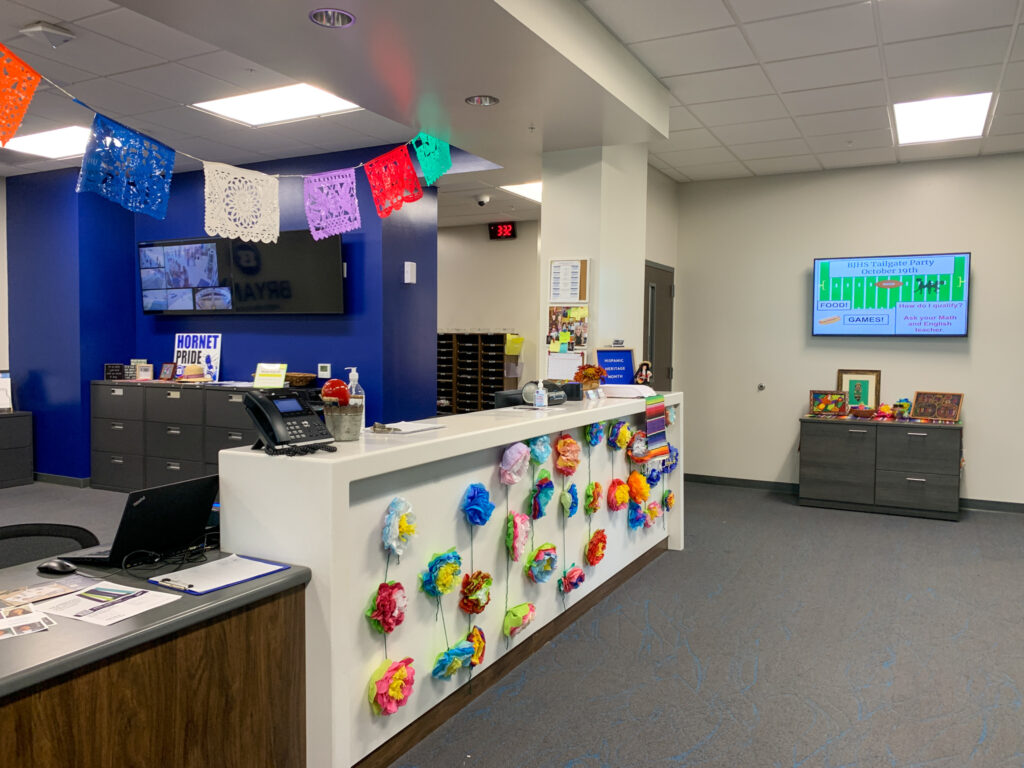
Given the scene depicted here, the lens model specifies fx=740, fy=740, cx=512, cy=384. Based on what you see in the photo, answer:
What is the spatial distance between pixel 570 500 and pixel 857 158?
4096 mm

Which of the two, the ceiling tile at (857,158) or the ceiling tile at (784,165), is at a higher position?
the ceiling tile at (784,165)

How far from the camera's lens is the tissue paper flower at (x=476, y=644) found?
260cm

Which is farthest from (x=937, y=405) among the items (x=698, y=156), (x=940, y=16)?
(x=940, y=16)

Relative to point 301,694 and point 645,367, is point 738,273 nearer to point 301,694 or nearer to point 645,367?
point 645,367

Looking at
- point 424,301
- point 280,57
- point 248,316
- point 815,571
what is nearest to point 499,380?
point 424,301

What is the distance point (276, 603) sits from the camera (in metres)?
1.91

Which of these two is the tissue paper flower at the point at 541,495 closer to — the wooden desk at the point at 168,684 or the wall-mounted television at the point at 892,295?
the wooden desk at the point at 168,684

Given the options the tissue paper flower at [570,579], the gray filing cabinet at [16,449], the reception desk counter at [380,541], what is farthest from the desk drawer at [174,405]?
the tissue paper flower at [570,579]

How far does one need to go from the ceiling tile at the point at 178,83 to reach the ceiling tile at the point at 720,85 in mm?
2563

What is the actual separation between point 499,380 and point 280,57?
5.50m

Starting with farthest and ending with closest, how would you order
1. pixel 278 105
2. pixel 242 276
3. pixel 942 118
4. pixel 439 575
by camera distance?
pixel 242 276 < pixel 942 118 < pixel 278 105 < pixel 439 575

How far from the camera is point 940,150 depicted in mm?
5402

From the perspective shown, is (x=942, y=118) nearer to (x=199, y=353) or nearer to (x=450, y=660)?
(x=450, y=660)

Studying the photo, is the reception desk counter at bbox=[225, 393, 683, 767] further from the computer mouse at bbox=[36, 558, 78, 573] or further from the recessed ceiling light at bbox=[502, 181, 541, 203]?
the recessed ceiling light at bbox=[502, 181, 541, 203]
